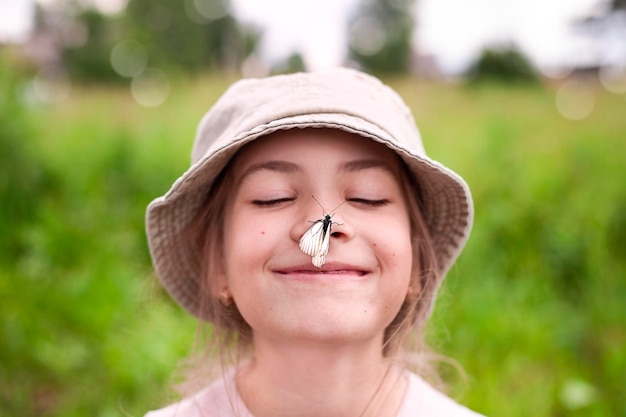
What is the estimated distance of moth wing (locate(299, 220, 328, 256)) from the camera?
103cm

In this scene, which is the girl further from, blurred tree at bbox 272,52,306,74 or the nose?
blurred tree at bbox 272,52,306,74

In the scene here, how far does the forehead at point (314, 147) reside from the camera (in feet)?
3.76

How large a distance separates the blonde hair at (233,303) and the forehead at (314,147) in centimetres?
12

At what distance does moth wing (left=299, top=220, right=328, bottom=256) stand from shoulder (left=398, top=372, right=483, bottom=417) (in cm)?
48

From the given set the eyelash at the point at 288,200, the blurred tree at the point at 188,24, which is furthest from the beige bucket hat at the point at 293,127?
the blurred tree at the point at 188,24

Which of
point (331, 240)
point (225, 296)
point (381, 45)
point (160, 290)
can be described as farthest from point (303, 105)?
point (381, 45)

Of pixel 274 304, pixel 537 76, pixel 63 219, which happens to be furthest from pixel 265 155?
pixel 537 76

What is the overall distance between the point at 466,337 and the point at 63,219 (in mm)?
2246

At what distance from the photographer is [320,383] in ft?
3.99

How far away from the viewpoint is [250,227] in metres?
1.14

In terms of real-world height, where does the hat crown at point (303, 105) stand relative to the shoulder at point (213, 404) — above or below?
above

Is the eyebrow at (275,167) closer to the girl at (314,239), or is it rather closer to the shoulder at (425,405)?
the girl at (314,239)

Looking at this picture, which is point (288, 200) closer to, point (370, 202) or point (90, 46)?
point (370, 202)

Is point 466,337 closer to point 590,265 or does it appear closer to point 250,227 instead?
point 590,265
